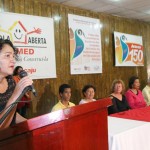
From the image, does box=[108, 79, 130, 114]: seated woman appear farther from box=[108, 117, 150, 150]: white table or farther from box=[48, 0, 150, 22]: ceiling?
box=[48, 0, 150, 22]: ceiling

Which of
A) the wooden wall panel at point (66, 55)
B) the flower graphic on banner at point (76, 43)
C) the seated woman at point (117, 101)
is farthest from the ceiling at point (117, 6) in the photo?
the seated woman at point (117, 101)

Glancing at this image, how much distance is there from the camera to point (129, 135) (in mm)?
1944

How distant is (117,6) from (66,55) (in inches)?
57.4

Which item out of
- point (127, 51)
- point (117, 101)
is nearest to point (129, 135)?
point (117, 101)

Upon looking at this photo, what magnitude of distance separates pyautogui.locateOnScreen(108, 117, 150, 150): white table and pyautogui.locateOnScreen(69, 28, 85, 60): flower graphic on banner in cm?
212

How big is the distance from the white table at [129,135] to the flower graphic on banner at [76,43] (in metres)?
2.12

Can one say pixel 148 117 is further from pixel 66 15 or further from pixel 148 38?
pixel 148 38

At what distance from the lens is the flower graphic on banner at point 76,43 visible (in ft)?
13.5

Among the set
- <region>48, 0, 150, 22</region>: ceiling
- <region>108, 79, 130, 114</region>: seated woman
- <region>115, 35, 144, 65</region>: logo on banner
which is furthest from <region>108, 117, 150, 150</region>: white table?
<region>115, 35, 144, 65</region>: logo on banner

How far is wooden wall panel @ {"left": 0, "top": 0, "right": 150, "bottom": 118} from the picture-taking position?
3.57 metres

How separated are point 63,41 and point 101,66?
3.64 ft

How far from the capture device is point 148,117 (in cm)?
249

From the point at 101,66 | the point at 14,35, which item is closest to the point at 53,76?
the point at 14,35

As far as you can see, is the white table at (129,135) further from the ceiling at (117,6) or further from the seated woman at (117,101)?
the ceiling at (117,6)
